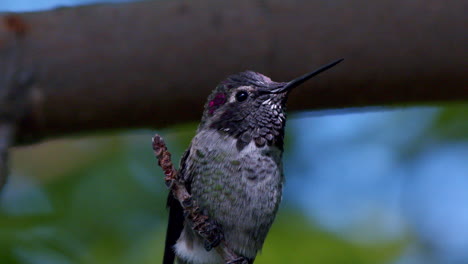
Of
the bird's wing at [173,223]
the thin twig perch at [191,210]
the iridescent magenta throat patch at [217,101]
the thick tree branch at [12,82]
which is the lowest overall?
the thin twig perch at [191,210]

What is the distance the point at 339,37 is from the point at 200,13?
592 mm

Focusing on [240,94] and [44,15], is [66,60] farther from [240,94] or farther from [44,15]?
[240,94]

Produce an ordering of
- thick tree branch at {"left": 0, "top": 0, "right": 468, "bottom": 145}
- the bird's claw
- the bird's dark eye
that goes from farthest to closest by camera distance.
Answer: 1. thick tree branch at {"left": 0, "top": 0, "right": 468, "bottom": 145}
2. the bird's dark eye
3. the bird's claw

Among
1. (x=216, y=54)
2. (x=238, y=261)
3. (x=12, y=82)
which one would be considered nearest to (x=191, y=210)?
(x=238, y=261)

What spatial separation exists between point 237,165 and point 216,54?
0.58 meters

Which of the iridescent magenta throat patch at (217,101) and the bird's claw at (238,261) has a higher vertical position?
the iridescent magenta throat patch at (217,101)

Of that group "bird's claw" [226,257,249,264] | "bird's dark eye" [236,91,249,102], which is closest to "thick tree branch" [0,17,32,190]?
"bird's dark eye" [236,91,249,102]

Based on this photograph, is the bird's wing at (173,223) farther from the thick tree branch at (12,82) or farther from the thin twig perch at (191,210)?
the thick tree branch at (12,82)

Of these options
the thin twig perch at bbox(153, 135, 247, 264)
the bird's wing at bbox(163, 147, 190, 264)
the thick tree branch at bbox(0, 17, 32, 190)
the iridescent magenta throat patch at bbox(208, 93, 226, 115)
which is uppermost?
the thick tree branch at bbox(0, 17, 32, 190)

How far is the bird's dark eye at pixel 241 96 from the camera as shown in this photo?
9.75 ft

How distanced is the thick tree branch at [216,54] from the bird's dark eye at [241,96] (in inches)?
8.1

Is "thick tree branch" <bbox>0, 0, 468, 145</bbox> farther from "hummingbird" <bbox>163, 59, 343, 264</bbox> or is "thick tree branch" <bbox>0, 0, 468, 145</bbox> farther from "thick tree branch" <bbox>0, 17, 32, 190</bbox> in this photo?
"hummingbird" <bbox>163, 59, 343, 264</bbox>

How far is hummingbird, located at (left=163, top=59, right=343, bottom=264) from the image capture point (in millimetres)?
2826

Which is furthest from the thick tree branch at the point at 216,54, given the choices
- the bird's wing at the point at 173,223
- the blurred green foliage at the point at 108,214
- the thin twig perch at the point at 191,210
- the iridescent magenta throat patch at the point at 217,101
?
the blurred green foliage at the point at 108,214
